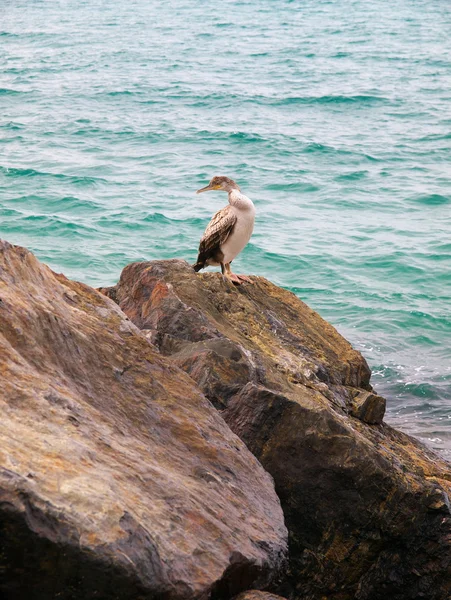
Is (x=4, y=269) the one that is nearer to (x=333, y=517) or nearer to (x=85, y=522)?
(x=85, y=522)

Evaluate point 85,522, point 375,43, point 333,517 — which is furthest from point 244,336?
point 375,43

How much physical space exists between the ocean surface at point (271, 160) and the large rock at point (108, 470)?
599 cm

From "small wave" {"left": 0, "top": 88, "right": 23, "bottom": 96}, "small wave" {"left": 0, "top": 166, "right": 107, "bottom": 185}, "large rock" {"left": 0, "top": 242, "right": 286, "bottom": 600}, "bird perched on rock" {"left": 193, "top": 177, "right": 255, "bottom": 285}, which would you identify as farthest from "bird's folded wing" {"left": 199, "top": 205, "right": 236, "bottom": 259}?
"small wave" {"left": 0, "top": 88, "right": 23, "bottom": 96}

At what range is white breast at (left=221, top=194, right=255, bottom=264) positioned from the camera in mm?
9242

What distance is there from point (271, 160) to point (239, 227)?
61.9ft

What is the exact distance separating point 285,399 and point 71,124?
27.3 m

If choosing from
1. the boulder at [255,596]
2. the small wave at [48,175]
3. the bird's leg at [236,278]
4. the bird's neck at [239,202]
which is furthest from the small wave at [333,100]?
the boulder at [255,596]

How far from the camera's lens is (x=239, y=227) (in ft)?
30.3

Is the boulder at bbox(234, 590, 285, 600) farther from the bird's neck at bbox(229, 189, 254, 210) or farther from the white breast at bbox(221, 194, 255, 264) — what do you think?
the bird's neck at bbox(229, 189, 254, 210)

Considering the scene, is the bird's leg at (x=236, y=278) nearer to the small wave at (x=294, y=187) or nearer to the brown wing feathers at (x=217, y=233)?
the brown wing feathers at (x=217, y=233)

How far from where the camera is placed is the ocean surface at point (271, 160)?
17531 millimetres

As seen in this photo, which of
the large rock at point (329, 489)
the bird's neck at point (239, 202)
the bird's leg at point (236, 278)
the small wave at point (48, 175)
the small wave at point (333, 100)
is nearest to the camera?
the large rock at point (329, 489)

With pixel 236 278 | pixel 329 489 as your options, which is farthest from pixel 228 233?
pixel 329 489

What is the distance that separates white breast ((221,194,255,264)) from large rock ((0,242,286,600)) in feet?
10.7
